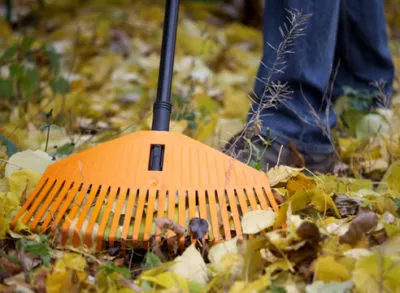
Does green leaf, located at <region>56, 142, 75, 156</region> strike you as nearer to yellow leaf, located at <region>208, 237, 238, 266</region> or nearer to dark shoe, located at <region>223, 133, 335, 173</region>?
dark shoe, located at <region>223, 133, 335, 173</region>

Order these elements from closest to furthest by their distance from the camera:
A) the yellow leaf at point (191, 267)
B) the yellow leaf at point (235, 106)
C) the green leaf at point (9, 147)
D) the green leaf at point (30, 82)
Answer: the yellow leaf at point (191, 267), the green leaf at point (9, 147), the green leaf at point (30, 82), the yellow leaf at point (235, 106)

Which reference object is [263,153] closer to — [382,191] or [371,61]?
[382,191]

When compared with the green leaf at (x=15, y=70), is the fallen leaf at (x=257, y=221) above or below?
below

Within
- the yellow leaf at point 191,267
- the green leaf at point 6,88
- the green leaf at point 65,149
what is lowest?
the yellow leaf at point 191,267

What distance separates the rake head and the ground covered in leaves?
0.12ft

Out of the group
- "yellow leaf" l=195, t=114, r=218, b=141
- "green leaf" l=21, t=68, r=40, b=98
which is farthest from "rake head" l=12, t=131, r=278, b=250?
"green leaf" l=21, t=68, r=40, b=98

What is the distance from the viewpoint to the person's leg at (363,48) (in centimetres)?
187

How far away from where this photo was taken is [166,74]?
1367 millimetres

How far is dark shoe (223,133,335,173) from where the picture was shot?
1475 mm

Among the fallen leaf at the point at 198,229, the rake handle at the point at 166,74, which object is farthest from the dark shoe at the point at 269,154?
the fallen leaf at the point at 198,229

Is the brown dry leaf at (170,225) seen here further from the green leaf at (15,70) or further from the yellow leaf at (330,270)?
the green leaf at (15,70)

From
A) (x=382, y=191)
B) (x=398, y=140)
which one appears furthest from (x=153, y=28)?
(x=382, y=191)

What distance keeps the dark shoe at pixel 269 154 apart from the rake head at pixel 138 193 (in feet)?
0.72

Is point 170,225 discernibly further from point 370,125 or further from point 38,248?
point 370,125
